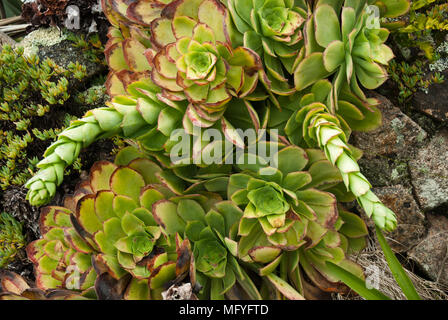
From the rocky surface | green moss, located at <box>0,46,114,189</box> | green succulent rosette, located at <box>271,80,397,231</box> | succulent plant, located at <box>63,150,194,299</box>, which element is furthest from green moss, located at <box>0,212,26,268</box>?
the rocky surface

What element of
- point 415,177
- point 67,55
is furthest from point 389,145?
point 67,55

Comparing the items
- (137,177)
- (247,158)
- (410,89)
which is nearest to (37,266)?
(137,177)

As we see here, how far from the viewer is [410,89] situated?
128 centimetres

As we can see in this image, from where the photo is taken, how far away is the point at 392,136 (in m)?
1.28

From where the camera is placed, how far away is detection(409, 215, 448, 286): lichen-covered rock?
50.1 inches

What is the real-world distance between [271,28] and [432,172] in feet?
2.30

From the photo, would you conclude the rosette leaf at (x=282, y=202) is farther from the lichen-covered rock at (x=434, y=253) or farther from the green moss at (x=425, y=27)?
the green moss at (x=425, y=27)

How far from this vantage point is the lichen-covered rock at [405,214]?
1294mm

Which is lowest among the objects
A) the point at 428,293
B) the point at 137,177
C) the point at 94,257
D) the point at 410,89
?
the point at 428,293

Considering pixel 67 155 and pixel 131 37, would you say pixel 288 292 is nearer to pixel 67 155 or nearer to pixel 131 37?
pixel 67 155

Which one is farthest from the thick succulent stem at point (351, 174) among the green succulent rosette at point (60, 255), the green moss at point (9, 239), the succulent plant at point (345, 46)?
the green moss at point (9, 239)

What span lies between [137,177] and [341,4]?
79 centimetres

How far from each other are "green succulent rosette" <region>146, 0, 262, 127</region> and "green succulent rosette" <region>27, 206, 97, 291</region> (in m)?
0.51

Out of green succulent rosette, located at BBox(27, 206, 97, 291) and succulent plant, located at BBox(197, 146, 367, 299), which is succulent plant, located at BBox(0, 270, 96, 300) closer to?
green succulent rosette, located at BBox(27, 206, 97, 291)
